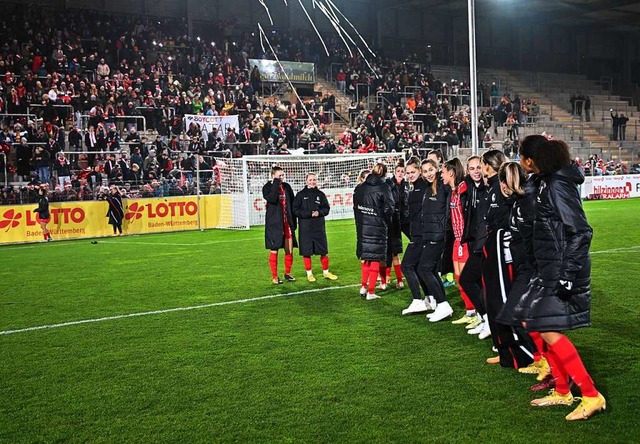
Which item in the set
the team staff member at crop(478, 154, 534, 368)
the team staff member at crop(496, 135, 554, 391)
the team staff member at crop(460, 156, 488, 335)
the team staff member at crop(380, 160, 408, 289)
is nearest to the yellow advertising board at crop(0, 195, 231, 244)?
the team staff member at crop(380, 160, 408, 289)

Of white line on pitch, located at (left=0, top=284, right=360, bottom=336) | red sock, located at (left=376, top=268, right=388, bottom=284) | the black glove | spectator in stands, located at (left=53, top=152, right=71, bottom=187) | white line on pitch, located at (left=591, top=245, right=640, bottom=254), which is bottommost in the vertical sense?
white line on pitch, located at (left=0, top=284, right=360, bottom=336)

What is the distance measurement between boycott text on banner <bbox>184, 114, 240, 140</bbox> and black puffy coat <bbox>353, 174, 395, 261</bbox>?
20559 mm

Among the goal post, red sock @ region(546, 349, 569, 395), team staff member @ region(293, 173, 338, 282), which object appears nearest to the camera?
red sock @ region(546, 349, 569, 395)

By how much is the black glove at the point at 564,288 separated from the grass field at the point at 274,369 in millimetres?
926

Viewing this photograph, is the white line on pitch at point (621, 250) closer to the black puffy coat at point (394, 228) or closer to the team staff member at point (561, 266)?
the black puffy coat at point (394, 228)

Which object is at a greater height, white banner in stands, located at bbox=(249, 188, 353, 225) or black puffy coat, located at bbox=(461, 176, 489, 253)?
black puffy coat, located at bbox=(461, 176, 489, 253)

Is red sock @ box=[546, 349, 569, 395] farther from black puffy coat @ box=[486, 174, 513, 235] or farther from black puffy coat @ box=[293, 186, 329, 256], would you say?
black puffy coat @ box=[293, 186, 329, 256]

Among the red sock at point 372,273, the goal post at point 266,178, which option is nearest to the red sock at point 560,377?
the red sock at point 372,273

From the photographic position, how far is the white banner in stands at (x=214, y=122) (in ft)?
99.9

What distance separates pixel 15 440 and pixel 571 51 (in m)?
55.4

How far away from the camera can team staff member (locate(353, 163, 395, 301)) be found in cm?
1072

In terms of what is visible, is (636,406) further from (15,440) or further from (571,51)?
(571,51)

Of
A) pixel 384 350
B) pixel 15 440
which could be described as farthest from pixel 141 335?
pixel 15 440

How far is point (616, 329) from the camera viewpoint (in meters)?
8.48
